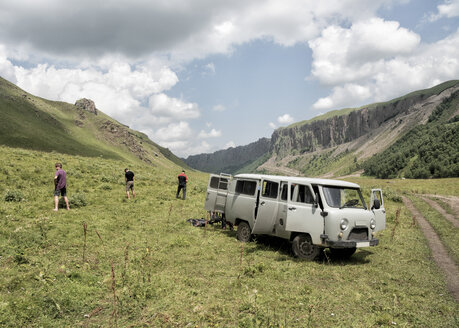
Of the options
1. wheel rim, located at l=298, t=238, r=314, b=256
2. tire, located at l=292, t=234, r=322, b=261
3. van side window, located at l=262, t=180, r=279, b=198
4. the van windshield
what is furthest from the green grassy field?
van side window, located at l=262, t=180, r=279, b=198

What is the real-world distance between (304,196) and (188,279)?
17.8 feet

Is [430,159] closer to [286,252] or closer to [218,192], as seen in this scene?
[218,192]

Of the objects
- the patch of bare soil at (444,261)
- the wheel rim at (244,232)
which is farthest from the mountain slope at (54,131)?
the patch of bare soil at (444,261)

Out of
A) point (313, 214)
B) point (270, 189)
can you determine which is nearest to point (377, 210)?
point (313, 214)

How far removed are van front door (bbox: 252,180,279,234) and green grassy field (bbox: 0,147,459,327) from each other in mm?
943

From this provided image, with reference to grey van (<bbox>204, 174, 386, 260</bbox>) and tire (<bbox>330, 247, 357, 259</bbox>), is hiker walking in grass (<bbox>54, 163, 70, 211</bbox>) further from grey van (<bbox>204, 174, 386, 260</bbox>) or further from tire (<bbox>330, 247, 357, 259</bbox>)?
tire (<bbox>330, 247, 357, 259</bbox>)

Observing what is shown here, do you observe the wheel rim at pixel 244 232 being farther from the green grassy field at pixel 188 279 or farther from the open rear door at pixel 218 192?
the open rear door at pixel 218 192

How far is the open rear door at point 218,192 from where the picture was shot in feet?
51.5

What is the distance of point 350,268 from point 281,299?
13.5ft

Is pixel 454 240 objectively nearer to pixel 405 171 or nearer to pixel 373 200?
pixel 373 200

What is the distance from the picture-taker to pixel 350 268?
10305 mm

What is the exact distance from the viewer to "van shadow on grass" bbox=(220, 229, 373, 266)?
11109mm

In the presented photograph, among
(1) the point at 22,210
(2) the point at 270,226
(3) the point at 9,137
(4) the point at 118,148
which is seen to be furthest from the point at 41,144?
(2) the point at 270,226

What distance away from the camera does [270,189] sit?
12469mm
